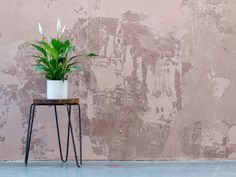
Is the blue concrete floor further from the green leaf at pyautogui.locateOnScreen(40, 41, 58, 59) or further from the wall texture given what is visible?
the green leaf at pyautogui.locateOnScreen(40, 41, 58, 59)

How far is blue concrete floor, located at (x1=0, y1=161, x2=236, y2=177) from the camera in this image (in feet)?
10.3

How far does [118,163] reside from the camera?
145 inches

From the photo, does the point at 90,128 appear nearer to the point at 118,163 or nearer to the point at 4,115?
the point at 118,163

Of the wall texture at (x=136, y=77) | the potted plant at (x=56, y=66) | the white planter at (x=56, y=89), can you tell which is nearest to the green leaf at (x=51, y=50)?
the potted plant at (x=56, y=66)

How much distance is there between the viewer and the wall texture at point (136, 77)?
3.79 m

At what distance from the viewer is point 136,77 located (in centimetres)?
382

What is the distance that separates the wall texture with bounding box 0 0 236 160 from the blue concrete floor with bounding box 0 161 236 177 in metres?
0.17

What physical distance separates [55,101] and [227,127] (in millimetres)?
1500

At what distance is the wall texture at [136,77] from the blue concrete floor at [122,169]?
173 mm

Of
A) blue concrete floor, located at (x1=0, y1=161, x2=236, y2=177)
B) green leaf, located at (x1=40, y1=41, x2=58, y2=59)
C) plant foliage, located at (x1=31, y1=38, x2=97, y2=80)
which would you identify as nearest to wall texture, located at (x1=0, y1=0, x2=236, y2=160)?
blue concrete floor, located at (x1=0, y1=161, x2=236, y2=177)

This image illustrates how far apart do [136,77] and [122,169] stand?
2.73ft

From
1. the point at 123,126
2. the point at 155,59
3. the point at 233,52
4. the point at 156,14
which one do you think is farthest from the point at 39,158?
the point at 233,52

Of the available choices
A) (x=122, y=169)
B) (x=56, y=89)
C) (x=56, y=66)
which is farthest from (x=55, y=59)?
(x=122, y=169)

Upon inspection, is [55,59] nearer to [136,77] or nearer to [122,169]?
[136,77]
